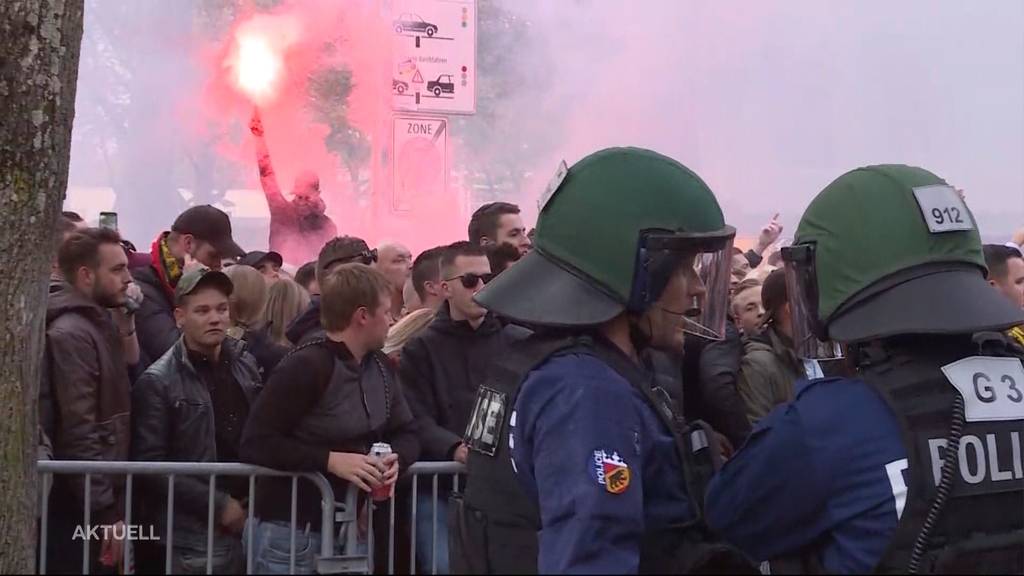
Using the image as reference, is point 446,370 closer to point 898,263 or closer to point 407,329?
point 407,329

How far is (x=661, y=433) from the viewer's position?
81.4 inches

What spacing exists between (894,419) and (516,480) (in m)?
0.68

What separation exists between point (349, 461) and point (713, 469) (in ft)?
5.44

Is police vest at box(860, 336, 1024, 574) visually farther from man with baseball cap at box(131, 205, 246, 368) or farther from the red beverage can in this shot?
man with baseball cap at box(131, 205, 246, 368)

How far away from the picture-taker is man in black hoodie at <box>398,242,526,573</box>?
403cm

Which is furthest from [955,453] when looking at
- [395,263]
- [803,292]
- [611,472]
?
[395,263]

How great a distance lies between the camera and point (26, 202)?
2457mm

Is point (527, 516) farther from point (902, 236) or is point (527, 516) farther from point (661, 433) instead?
point (902, 236)

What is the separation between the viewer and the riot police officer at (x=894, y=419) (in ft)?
6.35

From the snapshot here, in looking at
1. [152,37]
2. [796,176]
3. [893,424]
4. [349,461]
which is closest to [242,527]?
[349,461]

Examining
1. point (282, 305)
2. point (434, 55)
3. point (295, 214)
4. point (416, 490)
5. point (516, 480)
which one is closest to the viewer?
point (516, 480)

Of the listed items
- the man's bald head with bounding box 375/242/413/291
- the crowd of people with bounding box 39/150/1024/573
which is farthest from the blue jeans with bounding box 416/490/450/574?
the man's bald head with bounding box 375/242/413/291

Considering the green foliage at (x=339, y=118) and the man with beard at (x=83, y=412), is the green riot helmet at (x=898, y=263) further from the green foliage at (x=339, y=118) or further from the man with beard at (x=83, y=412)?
the green foliage at (x=339, y=118)

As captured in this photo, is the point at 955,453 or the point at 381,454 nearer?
the point at 955,453
